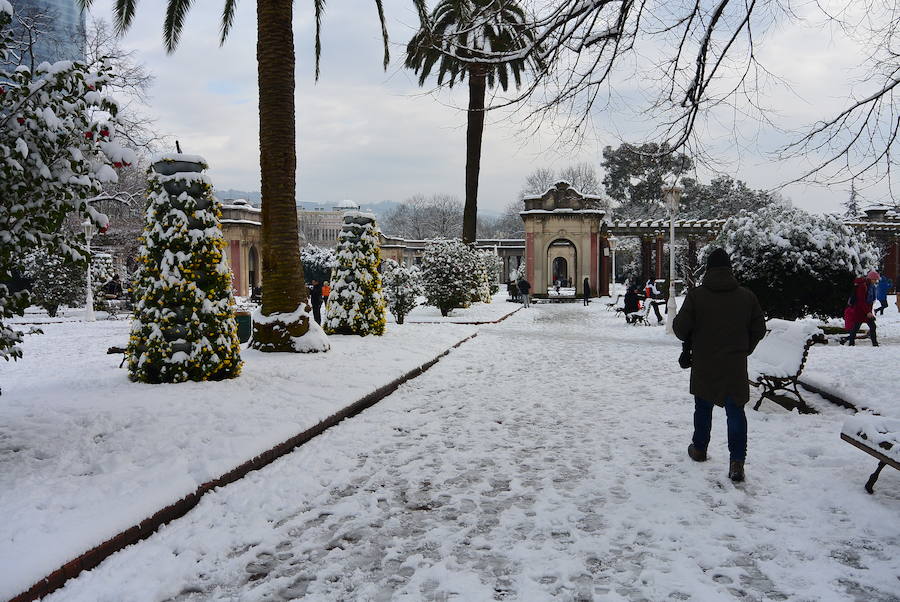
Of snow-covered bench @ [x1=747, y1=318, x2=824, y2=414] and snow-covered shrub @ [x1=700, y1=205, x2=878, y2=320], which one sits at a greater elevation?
snow-covered shrub @ [x1=700, y1=205, x2=878, y2=320]

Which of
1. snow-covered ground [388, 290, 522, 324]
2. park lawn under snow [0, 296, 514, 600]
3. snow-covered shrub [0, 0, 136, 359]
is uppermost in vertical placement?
→ snow-covered shrub [0, 0, 136, 359]

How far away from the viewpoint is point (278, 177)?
1099cm

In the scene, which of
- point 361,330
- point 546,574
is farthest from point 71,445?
point 361,330

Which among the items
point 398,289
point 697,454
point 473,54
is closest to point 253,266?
point 398,289

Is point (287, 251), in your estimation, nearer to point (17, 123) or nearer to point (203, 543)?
point (17, 123)

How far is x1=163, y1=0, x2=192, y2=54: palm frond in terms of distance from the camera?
1293 cm

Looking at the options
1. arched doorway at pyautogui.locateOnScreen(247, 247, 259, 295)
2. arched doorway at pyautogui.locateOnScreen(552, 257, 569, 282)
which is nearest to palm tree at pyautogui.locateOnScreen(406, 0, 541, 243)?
arched doorway at pyautogui.locateOnScreen(247, 247, 259, 295)

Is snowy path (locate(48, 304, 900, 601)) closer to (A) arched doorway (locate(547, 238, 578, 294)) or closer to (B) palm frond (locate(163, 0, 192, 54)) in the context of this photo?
(B) palm frond (locate(163, 0, 192, 54))

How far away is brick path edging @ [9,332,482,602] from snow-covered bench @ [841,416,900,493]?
4.90 meters

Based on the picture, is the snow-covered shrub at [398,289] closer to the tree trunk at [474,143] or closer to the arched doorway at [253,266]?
the tree trunk at [474,143]

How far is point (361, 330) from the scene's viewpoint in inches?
579

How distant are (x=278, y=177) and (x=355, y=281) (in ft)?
13.6

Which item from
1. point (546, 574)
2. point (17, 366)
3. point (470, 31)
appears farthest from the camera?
point (17, 366)

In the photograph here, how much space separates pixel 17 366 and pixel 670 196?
602 inches
